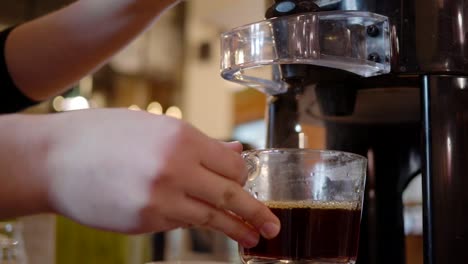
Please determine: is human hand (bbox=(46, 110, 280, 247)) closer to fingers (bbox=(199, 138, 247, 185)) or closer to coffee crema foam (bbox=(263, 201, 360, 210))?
fingers (bbox=(199, 138, 247, 185))

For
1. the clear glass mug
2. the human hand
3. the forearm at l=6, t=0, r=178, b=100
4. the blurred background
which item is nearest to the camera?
the human hand

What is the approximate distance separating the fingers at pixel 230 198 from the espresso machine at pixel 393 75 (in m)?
0.15

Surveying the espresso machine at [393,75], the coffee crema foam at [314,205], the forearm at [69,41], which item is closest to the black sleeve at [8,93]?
the forearm at [69,41]

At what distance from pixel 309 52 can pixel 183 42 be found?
1976 mm

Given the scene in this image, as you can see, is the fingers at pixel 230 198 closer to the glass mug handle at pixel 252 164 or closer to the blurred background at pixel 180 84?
the glass mug handle at pixel 252 164

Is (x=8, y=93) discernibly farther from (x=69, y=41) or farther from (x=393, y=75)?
(x=393, y=75)

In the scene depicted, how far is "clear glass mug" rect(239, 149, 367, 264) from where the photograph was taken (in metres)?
0.45

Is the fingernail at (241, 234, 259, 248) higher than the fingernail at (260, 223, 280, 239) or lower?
lower

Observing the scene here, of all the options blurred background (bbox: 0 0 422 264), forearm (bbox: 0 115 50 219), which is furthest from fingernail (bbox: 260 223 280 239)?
blurred background (bbox: 0 0 422 264)

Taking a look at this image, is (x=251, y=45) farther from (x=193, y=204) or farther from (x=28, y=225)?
(x=28, y=225)

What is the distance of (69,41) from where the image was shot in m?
0.78

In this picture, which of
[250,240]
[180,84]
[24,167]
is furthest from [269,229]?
[180,84]

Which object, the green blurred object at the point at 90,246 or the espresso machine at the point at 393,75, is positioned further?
the green blurred object at the point at 90,246

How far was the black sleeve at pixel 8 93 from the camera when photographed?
0.79m
